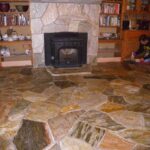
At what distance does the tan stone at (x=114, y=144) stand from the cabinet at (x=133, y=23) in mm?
3319

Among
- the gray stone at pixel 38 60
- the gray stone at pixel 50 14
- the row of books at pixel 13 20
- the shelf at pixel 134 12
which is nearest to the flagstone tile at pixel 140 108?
the gray stone at pixel 38 60

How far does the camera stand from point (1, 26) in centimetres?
470

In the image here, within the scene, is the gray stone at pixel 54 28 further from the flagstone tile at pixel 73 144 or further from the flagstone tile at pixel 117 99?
the flagstone tile at pixel 73 144

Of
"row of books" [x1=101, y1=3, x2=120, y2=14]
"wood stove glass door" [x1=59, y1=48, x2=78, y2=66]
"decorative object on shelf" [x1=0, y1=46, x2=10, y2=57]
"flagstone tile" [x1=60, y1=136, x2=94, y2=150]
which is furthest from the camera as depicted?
"row of books" [x1=101, y1=3, x2=120, y2=14]

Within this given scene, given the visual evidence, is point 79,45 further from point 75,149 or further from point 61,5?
point 75,149

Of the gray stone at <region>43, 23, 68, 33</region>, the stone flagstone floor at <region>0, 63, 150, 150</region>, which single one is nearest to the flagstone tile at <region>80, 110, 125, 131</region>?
the stone flagstone floor at <region>0, 63, 150, 150</region>

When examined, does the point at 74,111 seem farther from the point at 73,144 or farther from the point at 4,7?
the point at 4,7

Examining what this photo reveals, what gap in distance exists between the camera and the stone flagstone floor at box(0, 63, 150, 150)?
2.28m

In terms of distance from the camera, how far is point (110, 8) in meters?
5.04

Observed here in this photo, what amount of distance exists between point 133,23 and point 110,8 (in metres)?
0.86

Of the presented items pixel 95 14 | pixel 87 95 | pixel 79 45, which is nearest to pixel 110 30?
pixel 95 14

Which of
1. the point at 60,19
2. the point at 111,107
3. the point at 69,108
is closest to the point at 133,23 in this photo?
the point at 60,19

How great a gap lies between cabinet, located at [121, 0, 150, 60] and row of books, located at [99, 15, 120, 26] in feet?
0.70

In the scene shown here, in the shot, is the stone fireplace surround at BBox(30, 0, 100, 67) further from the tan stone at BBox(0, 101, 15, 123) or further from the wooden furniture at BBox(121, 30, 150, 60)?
the tan stone at BBox(0, 101, 15, 123)
